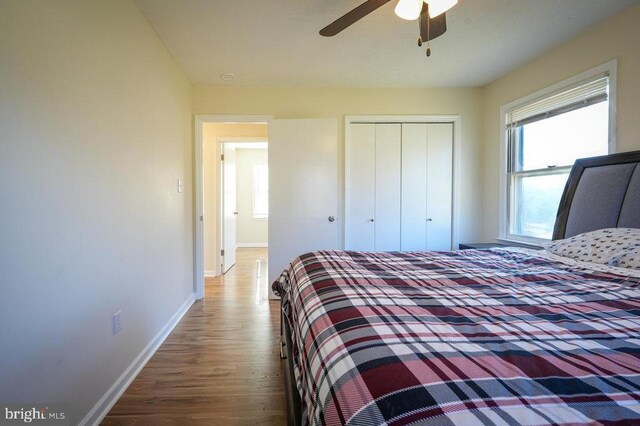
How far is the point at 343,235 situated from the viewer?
3.24 meters

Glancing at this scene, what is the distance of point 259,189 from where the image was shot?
671cm

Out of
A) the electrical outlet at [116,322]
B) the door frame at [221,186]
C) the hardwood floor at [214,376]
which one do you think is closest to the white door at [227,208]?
the door frame at [221,186]

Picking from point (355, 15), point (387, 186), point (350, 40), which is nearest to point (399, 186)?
point (387, 186)

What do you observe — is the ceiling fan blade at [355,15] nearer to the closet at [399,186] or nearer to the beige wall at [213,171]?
the closet at [399,186]

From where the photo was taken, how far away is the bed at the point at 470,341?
0.46 m

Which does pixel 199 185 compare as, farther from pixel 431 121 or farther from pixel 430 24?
pixel 431 121

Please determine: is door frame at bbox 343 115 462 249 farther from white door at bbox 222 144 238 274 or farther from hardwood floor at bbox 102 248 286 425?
white door at bbox 222 144 238 274

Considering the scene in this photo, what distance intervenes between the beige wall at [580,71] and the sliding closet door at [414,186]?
755mm

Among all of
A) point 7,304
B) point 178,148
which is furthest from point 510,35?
point 7,304

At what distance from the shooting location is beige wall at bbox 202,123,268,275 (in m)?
3.89

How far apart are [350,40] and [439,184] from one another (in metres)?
1.93

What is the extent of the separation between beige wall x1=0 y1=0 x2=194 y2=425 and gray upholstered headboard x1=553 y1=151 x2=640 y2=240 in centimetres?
314

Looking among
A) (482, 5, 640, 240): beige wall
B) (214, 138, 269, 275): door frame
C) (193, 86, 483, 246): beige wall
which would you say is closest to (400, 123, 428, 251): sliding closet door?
(193, 86, 483, 246): beige wall

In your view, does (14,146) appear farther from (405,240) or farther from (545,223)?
(545,223)
